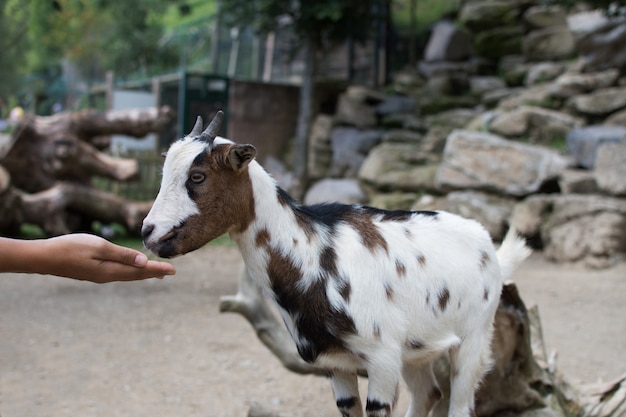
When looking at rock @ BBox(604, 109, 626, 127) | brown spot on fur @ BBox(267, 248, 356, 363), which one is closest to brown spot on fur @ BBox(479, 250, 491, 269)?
brown spot on fur @ BBox(267, 248, 356, 363)

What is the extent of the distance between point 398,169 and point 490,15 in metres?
6.77

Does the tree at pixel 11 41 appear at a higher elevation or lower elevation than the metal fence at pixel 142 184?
higher

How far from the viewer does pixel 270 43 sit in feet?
59.0

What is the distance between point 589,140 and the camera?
9.77 metres

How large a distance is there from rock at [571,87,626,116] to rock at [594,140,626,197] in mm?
1985

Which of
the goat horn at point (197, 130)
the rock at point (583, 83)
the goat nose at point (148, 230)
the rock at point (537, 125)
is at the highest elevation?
the rock at point (583, 83)

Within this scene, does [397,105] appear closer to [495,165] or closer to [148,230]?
[495,165]

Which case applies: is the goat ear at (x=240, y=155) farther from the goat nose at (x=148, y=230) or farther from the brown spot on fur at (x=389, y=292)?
the brown spot on fur at (x=389, y=292)

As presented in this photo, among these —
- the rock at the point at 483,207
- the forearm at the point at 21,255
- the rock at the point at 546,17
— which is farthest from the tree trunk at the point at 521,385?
the rock at the point at 546,17

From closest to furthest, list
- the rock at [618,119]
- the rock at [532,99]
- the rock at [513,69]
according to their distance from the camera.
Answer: the rock at [618,119]
the rock at [532,99]
the rock at [513,69]

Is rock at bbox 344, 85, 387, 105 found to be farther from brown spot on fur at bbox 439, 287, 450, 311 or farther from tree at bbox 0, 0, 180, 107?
brown spot on fur at bbox 439, 287, 450, 311

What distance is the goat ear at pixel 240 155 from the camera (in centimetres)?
243

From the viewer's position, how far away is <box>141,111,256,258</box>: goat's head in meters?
2.43

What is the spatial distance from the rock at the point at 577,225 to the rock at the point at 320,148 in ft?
19.6
